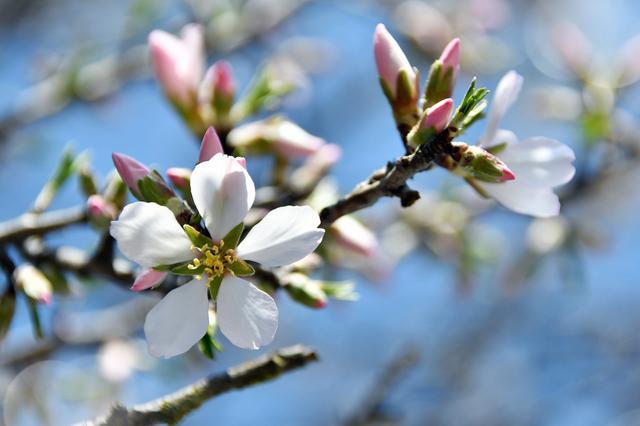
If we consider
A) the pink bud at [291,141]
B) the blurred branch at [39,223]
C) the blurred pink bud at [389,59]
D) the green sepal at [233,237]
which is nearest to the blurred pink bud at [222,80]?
the pink bud at [291,141]

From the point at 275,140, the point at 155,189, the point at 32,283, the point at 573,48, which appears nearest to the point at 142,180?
the point at 155,189

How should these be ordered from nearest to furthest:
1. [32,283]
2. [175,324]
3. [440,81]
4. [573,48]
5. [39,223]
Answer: [175,324] → [440,81] → [32,283] → [39,223] → [573,48]

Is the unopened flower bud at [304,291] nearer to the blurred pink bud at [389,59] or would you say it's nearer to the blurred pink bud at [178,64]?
the blurred pink bud at [389,59]

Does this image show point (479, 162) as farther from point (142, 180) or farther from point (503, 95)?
point (142, 180)

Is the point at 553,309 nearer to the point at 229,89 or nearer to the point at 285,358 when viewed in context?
the point at 229,89

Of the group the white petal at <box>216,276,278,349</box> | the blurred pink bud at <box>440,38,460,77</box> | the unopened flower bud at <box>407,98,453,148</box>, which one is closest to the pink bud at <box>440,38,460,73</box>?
the blurred pink bud at <box>440,38,460,77</box>

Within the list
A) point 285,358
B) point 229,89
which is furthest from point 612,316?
point 285,358
